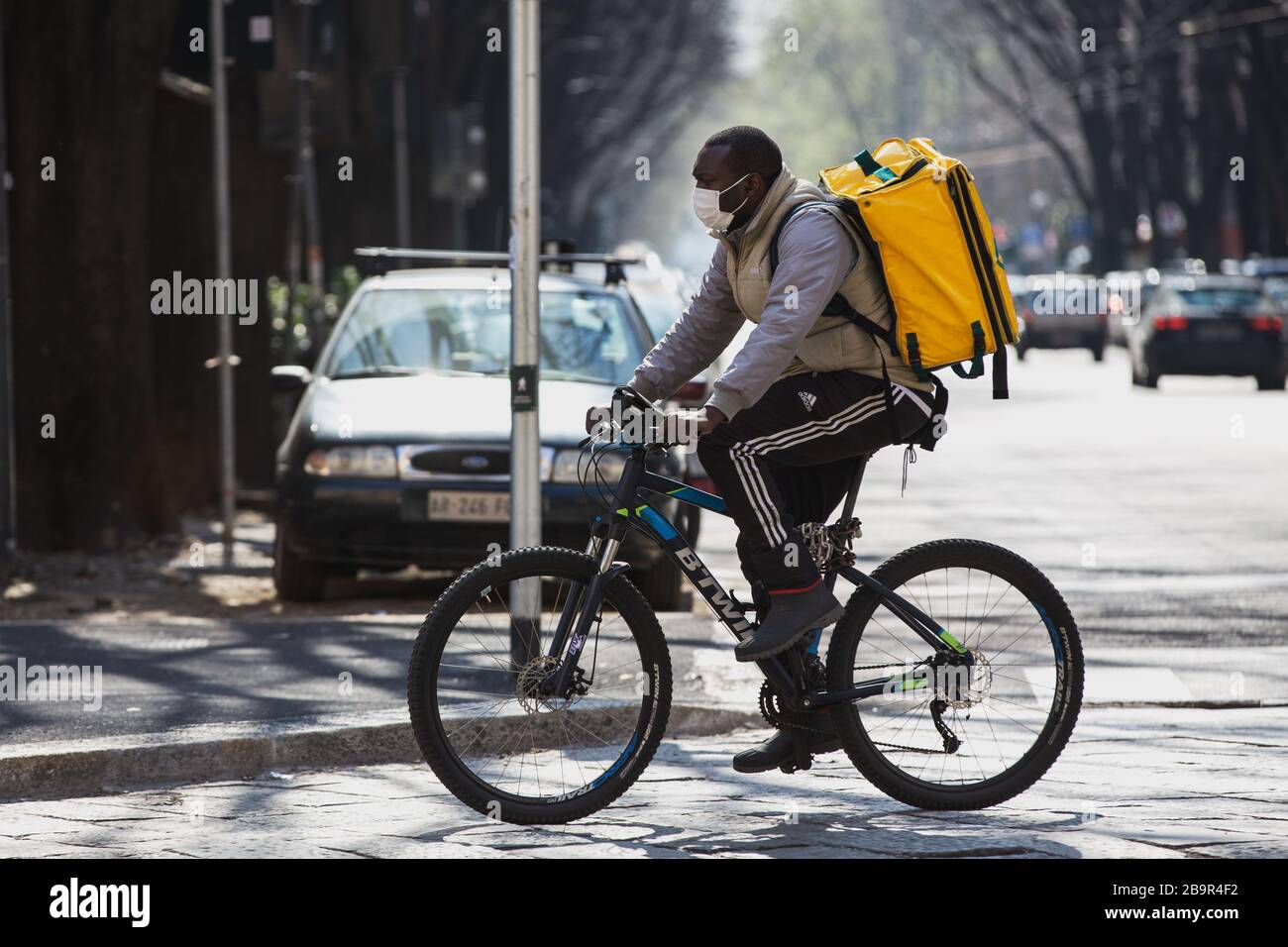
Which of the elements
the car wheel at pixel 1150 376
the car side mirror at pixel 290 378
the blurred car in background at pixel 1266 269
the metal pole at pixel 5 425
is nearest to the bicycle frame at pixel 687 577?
the car side mirror at pixel 290 378

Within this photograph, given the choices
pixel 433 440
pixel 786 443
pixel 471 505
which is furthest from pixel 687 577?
pixel 433 440

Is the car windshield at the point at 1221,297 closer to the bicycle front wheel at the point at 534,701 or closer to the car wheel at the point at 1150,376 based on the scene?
the car wheel at the point at 1150,376

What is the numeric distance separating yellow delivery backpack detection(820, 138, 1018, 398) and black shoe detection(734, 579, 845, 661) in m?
0.62

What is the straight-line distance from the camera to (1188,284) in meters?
31.9

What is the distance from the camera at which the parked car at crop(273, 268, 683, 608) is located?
10273 millimetres

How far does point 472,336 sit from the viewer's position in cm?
1128

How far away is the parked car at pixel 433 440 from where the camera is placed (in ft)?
33.7

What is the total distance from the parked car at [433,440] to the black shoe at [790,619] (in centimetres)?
402

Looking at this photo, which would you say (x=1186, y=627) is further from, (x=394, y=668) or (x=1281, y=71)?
(x=1281, y=71)

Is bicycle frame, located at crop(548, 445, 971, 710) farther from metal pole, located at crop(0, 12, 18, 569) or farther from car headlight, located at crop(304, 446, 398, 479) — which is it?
metal pole, located at crop(0, 12, 18, 569)

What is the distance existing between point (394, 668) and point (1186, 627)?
3.39m

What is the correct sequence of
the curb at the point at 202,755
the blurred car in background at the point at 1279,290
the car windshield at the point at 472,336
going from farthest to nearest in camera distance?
1. the blurred car in background at the point at 1279,290
2. the car windshield at the point at 472,336
3. the curb at the point at 202,755
